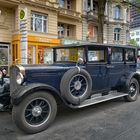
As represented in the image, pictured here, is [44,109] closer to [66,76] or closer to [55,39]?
[66,76]

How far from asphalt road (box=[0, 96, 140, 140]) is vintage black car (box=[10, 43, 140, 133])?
0.98ft

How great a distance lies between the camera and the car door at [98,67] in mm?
5652

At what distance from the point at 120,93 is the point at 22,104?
11.8 feet

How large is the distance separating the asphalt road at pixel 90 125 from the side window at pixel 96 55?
1461 mm

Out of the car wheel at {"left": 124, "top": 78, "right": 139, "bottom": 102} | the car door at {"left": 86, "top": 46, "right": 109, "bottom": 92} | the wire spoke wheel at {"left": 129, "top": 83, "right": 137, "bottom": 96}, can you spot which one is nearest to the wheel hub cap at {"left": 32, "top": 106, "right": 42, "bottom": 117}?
the car door at {"left": 86, "top": 46, "right": 109, "bottom": 92}

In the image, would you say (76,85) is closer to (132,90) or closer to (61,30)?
(132,90)

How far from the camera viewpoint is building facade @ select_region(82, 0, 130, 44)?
953 inches

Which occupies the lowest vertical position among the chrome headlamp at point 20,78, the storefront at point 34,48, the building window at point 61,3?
the chrome headlamp at point 20,78

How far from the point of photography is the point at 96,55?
5922mm

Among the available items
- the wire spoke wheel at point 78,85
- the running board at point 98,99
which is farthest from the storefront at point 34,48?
the wire spoke wheel at point 78,85

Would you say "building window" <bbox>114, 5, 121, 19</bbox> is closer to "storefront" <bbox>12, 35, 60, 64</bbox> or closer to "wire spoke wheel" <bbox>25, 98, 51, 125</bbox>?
"storefront" <bbox>12, 35, 60, 64</bbox>

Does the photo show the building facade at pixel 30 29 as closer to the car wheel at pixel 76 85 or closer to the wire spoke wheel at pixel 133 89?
the wire spoke wheel at pixel 133 89

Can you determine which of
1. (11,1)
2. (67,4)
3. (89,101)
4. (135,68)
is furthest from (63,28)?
(89,101)

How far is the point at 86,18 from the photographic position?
24.1 meters
